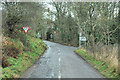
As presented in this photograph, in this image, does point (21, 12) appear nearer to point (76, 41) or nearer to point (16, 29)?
point (16, 29)

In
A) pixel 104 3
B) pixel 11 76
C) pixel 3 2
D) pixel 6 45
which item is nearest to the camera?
pixel 11 76

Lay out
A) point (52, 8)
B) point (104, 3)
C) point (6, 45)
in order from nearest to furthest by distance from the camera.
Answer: point (6, 45) → point (104, 3) → point (52, 8)

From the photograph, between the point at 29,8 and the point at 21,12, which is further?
the point at 29,8

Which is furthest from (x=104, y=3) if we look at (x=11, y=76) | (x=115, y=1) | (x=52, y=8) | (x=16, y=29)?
(x=52, y=8)

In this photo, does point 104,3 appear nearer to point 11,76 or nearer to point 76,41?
point 11,76

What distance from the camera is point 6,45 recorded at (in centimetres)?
1420

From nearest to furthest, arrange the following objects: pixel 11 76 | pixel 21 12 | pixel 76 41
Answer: pixel 11 76
pixel 21 12
pixel 76 41

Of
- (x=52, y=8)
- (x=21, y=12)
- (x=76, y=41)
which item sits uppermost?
(x=52, y=8)

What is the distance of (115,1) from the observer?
770 inches

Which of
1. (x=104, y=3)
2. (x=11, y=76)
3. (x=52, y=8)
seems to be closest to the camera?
(x=11, y=76)

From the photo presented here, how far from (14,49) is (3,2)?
4.79 meters

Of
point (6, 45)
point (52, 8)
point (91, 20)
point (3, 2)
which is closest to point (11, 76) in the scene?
point (6, 45)

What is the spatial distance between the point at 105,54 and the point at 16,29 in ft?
Answer: 36.0

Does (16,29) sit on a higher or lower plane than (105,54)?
higher
